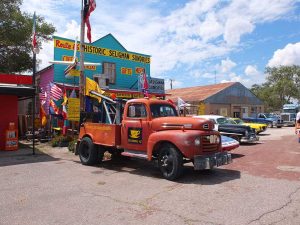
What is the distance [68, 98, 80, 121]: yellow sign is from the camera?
1474 centimetres

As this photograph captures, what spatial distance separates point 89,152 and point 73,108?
384 cm

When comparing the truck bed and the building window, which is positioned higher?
the building window

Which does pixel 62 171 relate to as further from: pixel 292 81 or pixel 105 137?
pixel 292 81

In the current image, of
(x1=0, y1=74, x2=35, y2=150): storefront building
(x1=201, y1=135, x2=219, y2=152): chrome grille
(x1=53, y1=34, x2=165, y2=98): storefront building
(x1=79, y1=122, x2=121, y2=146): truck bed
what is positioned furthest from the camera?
(x1=53, y1=34, x2=165, y2=98): storefront building

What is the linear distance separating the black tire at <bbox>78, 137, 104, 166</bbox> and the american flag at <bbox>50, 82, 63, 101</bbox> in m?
7.18

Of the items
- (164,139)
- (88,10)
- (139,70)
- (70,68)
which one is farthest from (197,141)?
(139,70)

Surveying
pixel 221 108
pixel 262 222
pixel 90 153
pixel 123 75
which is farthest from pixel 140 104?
pixel 221 108

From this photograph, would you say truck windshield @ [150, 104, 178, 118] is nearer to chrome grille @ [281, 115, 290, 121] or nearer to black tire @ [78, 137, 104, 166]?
black tire @ [78, 137, 104, 166]

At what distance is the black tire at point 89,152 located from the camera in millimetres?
11453

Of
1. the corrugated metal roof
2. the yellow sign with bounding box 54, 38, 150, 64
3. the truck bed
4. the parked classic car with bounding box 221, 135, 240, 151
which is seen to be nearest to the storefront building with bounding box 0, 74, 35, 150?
the truck bed

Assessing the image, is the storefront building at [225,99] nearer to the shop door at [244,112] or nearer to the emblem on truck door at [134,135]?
the shop door at [244,112]

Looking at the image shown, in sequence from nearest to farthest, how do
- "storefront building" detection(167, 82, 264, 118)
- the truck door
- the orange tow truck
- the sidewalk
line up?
the orange tow truck
the truck door
the sidewalk
"storefront building" detection(167, 82, 264, 118)

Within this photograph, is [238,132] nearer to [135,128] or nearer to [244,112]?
[135,128]

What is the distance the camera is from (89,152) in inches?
455
